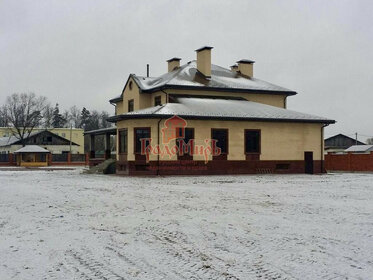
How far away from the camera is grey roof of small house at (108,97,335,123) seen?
30305mm

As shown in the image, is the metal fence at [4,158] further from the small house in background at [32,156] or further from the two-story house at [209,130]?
the two-story house at [209,130]

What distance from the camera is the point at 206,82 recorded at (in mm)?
36406

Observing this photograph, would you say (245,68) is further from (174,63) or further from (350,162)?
(350,162)

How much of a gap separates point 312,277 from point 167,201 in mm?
8490

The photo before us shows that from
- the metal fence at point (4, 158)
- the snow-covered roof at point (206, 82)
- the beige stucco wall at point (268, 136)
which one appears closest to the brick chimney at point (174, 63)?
the snow-covered roof at point (206, 82)

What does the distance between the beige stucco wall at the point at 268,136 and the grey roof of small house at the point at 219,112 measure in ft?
1.69

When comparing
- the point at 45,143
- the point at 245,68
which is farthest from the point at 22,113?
the point at 245,68

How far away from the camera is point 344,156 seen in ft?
127

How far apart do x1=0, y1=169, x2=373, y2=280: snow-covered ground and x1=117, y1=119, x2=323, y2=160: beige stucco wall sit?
52.2 feet

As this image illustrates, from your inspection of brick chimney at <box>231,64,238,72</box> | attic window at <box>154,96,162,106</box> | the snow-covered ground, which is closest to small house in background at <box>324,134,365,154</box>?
brick chimney at <box>231,64,238,72</box>

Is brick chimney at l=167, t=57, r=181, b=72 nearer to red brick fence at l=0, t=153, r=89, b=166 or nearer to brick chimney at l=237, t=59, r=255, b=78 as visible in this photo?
brick chimney at l=237, t=59, r=255, b=78

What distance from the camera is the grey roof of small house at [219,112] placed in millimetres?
30305

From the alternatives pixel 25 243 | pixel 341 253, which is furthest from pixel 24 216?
pixel 341 253

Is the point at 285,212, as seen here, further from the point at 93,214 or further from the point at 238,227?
the point at 93,214
